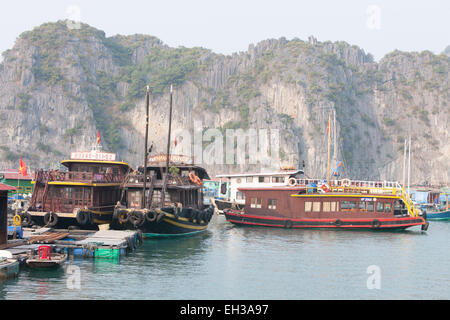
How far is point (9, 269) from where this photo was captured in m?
23.5

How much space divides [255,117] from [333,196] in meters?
101

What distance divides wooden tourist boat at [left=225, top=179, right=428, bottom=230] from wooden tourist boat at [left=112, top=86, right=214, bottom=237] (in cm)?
680

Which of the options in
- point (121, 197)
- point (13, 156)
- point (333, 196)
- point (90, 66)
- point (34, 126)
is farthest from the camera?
point (90, 66)

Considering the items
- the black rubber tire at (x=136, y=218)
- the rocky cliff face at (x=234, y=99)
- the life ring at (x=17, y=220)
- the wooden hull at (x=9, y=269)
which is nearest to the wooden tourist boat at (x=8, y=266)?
the wooden hull at (x=9, y=269)

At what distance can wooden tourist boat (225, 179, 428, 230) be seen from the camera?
4728 cm

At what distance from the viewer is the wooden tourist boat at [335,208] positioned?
155 feet

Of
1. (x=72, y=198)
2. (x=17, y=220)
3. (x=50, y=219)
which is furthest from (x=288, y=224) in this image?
(x=17, y=220)

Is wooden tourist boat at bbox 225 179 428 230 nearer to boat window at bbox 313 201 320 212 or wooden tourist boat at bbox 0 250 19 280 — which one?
boat window at bbox 313 201 320 212

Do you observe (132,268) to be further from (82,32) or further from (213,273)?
(82,32)

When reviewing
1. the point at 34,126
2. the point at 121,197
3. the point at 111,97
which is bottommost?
the point at 121,197

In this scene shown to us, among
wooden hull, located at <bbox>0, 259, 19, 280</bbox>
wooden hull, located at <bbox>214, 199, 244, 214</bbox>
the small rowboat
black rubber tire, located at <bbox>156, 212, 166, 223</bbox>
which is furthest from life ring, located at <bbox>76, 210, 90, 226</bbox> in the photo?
wooden hull, located at <bbox>214, 199, 244, 214</bbox>

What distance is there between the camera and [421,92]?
166750mm

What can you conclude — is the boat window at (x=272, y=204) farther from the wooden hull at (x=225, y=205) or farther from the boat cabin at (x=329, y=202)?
the wooden hull at (x=225, y=205)
